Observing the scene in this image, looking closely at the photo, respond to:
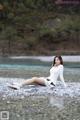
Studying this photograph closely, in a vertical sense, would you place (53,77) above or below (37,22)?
below

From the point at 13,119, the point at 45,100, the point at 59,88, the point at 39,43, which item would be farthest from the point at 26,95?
the point at 39,43

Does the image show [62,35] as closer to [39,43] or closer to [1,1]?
[39,43]

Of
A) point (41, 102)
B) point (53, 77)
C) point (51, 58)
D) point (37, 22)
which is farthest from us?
point (37, 22)

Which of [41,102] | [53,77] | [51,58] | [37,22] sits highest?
[37,22]

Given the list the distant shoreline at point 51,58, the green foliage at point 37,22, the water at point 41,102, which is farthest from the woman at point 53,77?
the green foliage at point 37,22

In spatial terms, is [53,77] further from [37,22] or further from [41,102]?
[37,22]

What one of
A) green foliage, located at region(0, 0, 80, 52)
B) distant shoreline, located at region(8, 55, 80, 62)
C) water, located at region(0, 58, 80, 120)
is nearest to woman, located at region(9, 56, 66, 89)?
water, located at region(0, 58, 80, 120)

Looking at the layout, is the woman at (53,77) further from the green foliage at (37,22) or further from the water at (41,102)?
the green foliage at (37,22)

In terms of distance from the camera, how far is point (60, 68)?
1384 centimetres

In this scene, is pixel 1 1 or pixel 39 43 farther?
pixel 1 1

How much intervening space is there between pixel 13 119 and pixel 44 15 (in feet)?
94.4

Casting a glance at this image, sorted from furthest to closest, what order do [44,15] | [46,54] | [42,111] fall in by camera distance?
[44,15] → [46,54] → [42,111]

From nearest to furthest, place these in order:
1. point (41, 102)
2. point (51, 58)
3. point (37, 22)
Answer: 1. point (41, 102)
2. point (51, 58)
3. point (37, 22)

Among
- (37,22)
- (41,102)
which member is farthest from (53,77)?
(37,22)
